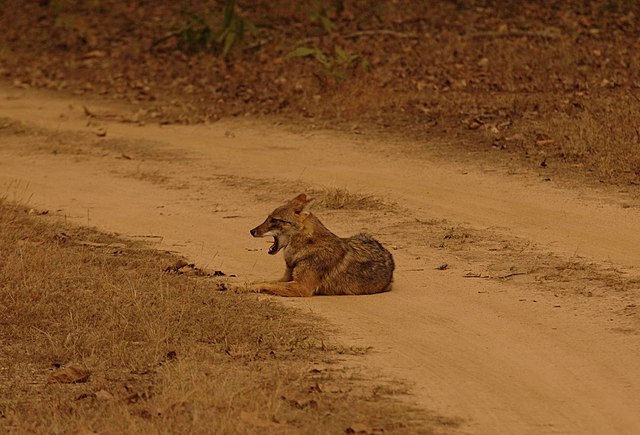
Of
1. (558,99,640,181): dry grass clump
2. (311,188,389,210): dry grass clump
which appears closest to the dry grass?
(311,188,389,210): dry grass clump

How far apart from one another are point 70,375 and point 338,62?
11.9 m

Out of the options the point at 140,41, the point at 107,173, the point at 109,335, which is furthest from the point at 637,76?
the point at 109,335

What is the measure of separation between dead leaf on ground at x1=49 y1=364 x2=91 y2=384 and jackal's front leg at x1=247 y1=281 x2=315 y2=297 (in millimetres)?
2159

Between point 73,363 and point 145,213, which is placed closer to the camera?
point 73,363

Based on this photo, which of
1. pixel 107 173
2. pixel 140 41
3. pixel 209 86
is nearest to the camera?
pixel 107 173

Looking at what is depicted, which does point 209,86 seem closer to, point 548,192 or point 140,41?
point 140,41

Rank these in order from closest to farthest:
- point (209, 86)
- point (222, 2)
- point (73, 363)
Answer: point (73, 363), point (209, 86), point (222, 2)

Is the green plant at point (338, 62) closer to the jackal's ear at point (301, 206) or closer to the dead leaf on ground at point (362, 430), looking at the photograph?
the jackal's ear at point (301, 206)

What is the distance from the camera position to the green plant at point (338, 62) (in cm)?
1919

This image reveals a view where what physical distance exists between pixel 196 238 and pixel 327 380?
171 inches

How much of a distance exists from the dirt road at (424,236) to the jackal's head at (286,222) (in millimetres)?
456

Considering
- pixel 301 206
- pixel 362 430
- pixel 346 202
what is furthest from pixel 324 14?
pixel 362 430

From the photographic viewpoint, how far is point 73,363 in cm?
859

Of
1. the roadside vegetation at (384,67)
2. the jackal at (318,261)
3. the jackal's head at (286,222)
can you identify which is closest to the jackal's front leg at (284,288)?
the jackal at (318,261)
